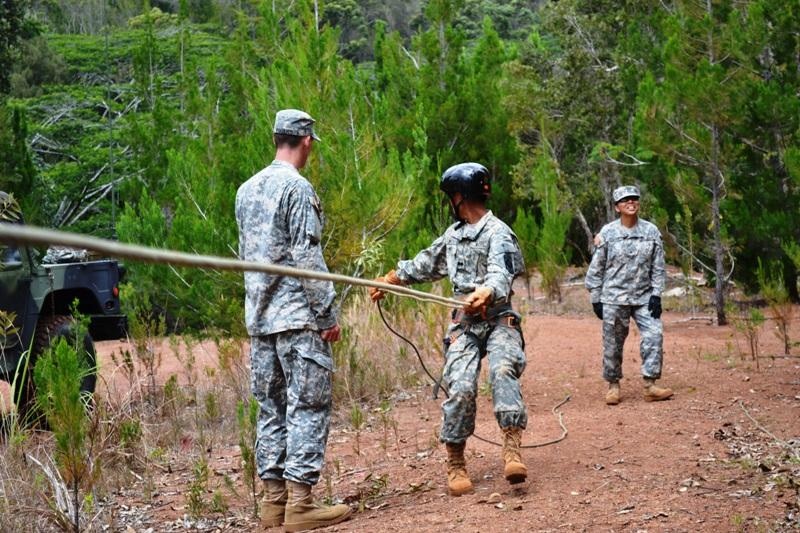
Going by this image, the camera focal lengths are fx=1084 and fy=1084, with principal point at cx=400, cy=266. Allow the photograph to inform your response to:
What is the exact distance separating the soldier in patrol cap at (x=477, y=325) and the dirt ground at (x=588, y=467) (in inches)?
12.6

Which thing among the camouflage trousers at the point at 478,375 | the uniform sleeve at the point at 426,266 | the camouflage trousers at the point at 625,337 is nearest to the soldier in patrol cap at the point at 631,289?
the camouflage trousers at the point at 625,337

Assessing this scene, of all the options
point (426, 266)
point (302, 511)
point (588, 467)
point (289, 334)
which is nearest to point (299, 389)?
point (289, 334)

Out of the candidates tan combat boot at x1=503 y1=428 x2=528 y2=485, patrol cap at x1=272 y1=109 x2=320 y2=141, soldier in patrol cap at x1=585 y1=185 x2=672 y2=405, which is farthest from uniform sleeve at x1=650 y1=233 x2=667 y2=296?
patrol cap at x1=272 y1=109 x2=320 y2=141

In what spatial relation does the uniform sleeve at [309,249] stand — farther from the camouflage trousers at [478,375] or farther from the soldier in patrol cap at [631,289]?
the soldier in patrol cap at [631,289]

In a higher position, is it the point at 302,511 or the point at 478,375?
the point at 478,375

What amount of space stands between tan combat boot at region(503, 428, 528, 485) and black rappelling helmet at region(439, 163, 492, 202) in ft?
4.18

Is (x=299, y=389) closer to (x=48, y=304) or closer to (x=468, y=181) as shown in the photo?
(x=468, y=181)

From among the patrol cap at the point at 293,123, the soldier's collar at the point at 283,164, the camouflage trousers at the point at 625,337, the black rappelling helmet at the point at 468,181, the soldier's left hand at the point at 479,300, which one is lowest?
the camouflage trousers at the point at 625,337

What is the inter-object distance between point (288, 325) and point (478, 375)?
110cm

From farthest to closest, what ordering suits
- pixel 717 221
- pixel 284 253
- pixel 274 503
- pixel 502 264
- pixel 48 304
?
pixel 717 221, pixel 48 304, pixel 502 264, pixel 274 503, pixel 284 253

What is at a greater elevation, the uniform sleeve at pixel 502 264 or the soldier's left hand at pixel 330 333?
the uniform sleeve at pixel 502 264

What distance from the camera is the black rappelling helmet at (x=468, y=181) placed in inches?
228

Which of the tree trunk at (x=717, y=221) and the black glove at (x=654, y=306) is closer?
the black glove at (x=654, y=306)

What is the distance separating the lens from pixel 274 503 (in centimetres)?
546
